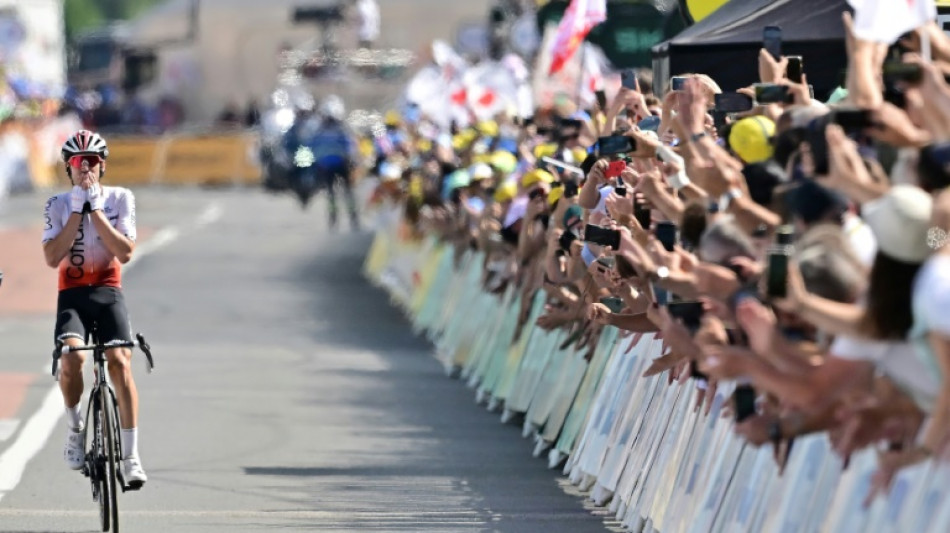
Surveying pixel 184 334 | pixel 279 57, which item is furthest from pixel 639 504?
pixel 279 57

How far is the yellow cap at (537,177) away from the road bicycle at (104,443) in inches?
175

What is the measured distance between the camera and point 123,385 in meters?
11.1

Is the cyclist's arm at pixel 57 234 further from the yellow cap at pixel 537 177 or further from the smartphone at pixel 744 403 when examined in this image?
the yellow cap at pixel 537 177

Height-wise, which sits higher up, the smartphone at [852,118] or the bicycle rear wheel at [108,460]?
the smartphone at [852,118]

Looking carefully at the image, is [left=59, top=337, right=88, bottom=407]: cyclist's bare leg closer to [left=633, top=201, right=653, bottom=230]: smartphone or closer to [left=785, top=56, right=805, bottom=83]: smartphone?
[left=633, top=201, right=653, bottom=230]: smartphone

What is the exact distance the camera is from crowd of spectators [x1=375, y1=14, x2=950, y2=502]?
6.68 meters

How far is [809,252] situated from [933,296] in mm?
761

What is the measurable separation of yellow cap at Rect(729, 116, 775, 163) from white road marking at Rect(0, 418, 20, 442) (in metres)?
6.78

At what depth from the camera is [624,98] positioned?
40.7 ft

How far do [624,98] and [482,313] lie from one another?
585cm

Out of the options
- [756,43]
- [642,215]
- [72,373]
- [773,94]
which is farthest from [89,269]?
[756,43]

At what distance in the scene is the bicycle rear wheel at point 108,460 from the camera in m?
10.5

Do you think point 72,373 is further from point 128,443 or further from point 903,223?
point 903,223

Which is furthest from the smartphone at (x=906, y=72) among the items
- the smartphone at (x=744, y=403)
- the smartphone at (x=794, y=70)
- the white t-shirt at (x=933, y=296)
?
the smartphone at (x=794, y=70)
